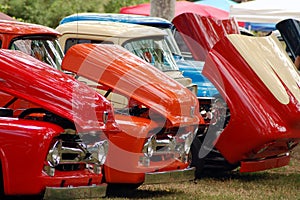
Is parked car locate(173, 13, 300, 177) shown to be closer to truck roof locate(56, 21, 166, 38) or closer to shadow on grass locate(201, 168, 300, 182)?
shadow on grass locate(201, 168, 300, 182)

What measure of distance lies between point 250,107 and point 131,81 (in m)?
1.79

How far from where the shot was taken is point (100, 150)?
776 centimetres

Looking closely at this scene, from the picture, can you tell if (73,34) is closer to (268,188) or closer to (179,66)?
(179,66)

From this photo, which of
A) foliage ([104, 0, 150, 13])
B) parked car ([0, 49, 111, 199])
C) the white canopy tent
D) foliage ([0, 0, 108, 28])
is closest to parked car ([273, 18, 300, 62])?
the white canopy tent

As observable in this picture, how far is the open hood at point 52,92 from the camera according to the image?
7.48 metres

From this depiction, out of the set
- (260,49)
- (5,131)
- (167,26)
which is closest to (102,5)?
(167,26)

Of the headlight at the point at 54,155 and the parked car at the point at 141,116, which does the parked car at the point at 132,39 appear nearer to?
the parked car at the point at 141,116

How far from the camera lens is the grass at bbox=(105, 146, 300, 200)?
30.3ft

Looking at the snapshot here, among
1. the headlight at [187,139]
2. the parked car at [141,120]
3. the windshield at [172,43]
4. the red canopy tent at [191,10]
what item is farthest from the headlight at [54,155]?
the red canopy tent at [191,10]

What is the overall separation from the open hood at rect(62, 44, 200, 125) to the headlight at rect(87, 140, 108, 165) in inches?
37.6

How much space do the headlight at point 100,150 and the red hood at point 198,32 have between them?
15.1ft

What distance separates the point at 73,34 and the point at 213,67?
2.09 meters

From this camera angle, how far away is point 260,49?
35.2 feet

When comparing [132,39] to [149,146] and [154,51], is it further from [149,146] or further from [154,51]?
[149,146]
